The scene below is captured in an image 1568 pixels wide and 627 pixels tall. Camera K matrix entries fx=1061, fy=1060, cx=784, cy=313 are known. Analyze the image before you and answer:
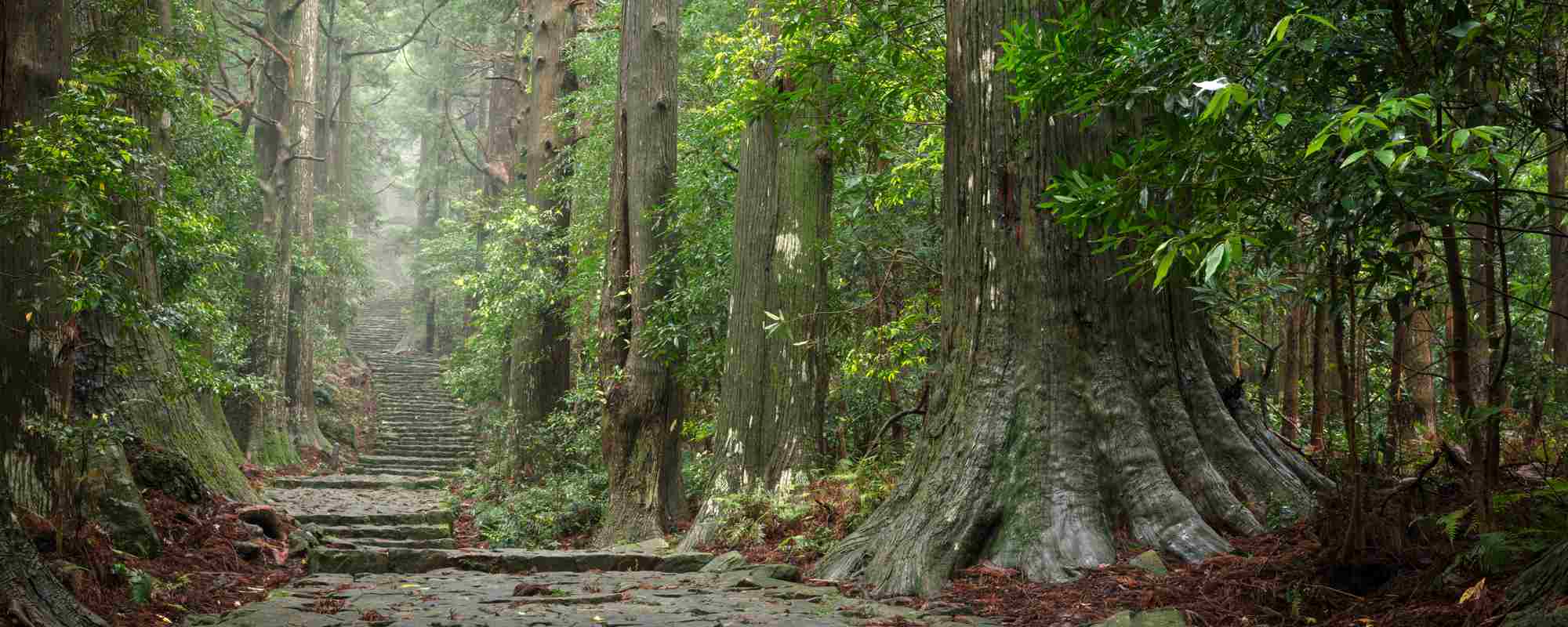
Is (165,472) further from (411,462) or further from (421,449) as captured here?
(421,449)

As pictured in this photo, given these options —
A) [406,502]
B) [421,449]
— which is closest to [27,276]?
[406,502]

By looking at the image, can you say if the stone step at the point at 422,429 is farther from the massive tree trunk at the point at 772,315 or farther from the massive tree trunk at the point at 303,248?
the massive tree trunk at the point at 772,315

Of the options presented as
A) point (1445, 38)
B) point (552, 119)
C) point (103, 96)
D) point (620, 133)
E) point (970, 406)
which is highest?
point (552, 119)

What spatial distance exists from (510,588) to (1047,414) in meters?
3.65

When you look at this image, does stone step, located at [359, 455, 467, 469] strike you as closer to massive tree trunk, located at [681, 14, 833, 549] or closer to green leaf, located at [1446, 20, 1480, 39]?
massive tree trunk, located at [681, 14, 833, 549]

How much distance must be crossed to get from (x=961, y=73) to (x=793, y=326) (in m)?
3.46

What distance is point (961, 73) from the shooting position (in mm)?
7242

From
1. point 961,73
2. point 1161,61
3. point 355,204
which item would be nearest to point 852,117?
point 961,73

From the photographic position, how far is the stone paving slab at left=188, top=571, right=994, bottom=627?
17.7ft

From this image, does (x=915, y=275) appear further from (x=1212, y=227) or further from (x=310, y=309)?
(x=310, y=309)

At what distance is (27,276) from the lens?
5.79 m

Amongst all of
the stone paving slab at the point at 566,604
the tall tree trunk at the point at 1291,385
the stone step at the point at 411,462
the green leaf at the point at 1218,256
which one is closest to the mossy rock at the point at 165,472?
the stone paving slab at the point at 566,604

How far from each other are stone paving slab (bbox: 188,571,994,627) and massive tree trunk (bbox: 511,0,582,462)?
983 cm

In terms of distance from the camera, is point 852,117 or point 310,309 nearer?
point 852,117
